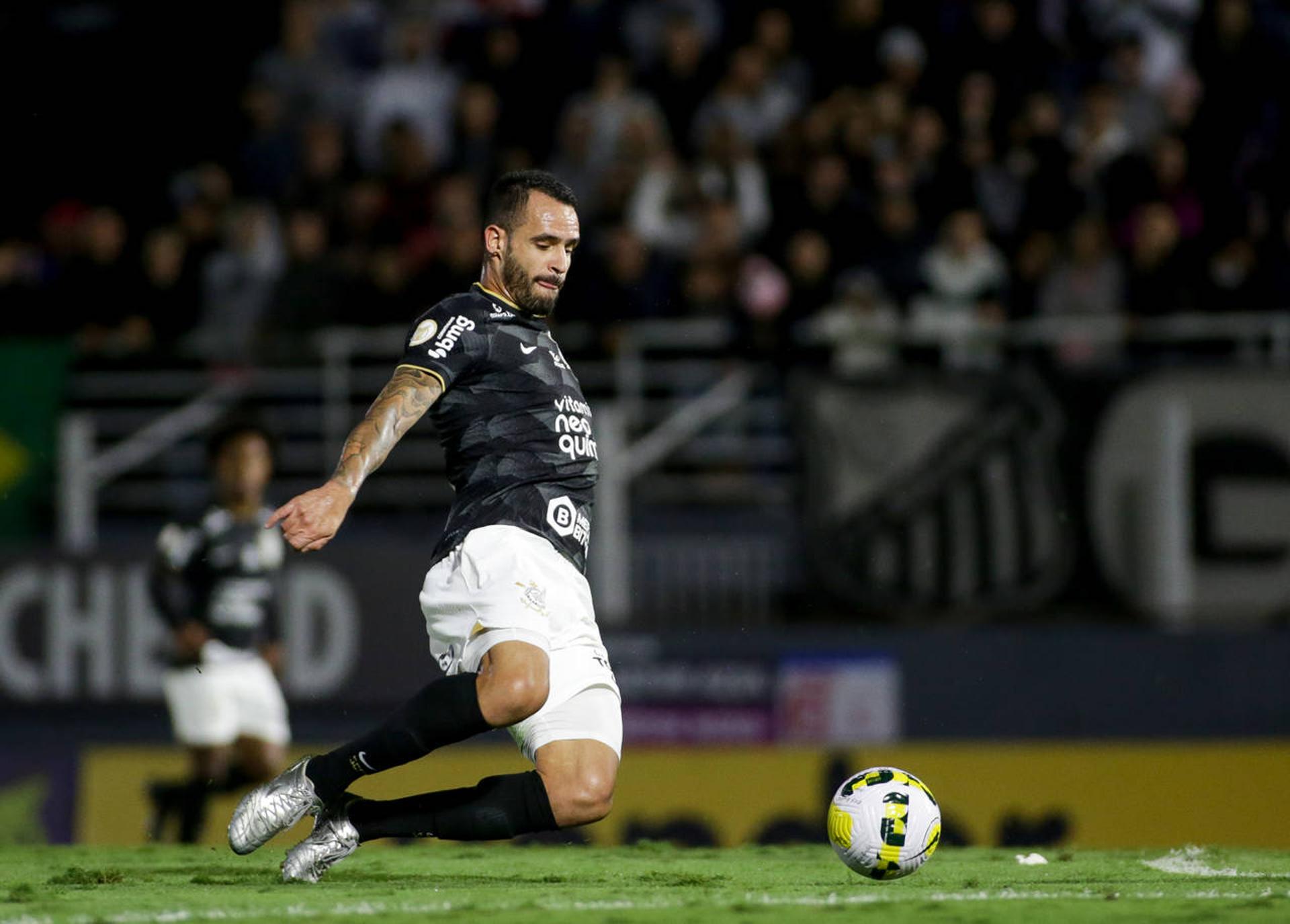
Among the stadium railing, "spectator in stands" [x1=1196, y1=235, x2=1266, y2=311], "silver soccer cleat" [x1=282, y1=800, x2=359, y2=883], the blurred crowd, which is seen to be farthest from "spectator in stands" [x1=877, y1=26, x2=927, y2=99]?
"silver soccer cleat" [x1=282, y1=800, x2=359, y2=883]

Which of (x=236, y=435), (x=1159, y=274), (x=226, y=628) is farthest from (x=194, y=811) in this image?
(x=1159, y=274)

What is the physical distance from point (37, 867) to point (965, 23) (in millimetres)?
8657

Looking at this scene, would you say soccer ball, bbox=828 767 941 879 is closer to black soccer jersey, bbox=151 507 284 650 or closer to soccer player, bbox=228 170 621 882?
soccer player, bbox=228 170 621 882

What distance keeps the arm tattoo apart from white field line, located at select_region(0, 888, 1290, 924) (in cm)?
112

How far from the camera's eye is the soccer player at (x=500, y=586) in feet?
18.8

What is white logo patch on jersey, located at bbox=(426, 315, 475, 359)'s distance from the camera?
19.3 ft

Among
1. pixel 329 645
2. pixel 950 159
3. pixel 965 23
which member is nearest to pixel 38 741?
pixel 329 645

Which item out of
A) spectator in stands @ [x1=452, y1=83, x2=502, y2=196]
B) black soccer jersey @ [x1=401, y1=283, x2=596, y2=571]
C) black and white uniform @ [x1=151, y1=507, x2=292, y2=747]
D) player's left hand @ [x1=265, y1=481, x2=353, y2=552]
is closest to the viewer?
player's left hand @ [x1=265, y1=481, x2=353, y2=552]

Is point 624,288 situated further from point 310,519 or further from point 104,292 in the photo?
point 310,519

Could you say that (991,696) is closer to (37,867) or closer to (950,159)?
(950,159)

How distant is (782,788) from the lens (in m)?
10.8

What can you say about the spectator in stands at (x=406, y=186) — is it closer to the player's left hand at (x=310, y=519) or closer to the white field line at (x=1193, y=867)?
the white field line at (x=1193, y=867)

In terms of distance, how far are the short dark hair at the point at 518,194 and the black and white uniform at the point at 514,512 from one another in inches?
9.0

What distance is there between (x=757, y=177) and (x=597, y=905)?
7866 millimetres
